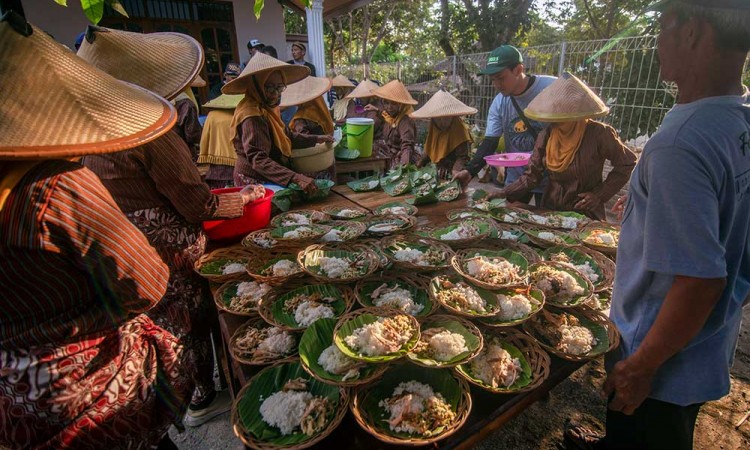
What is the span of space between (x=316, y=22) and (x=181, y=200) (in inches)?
300

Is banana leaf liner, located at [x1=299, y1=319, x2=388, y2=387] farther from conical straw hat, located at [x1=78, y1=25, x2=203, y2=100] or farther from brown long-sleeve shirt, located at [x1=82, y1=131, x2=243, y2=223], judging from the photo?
conical straw hat, located at [x1=78, y1=25, x2=203, y2=100]

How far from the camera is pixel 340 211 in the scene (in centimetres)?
296

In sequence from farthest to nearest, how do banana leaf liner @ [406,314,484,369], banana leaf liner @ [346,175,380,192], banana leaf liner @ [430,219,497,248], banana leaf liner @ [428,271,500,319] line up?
banana leaf liner @ [346,175,380,192], banana leaf liner @ [430,219,497,248], banana leaf liner @ [428,271,500,319], banana leaf liner @ [406,314,484,369]

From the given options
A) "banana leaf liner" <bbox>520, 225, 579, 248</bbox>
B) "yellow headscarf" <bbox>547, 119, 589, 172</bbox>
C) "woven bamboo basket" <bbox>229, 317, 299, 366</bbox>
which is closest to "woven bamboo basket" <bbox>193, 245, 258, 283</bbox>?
"woven bamboo basket" <bbox>229, 317, 299, 366</bbox>

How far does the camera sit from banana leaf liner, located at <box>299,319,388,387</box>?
4.03 feet

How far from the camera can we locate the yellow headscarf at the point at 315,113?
188 inches

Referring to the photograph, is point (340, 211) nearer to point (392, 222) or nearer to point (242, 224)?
point (392, 222)

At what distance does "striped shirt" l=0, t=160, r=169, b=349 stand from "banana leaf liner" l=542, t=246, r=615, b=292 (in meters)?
1.99

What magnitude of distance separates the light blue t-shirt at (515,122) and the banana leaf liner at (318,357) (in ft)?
9.24

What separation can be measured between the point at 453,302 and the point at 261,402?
83cm

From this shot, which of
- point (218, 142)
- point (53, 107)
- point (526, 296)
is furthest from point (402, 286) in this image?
point (218, 142)

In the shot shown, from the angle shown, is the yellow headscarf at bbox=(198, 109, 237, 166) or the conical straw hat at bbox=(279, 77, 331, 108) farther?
the conical straw hat at bbox=(279, 77, 331, 108)

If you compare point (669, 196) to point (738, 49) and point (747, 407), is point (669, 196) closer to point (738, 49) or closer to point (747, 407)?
point (738, 49)

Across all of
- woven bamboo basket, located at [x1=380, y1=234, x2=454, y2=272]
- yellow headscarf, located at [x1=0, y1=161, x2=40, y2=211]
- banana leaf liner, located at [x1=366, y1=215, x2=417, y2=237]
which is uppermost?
yellow headscarf, located at [x1=0, y1=161, x2=40, y2=211]
